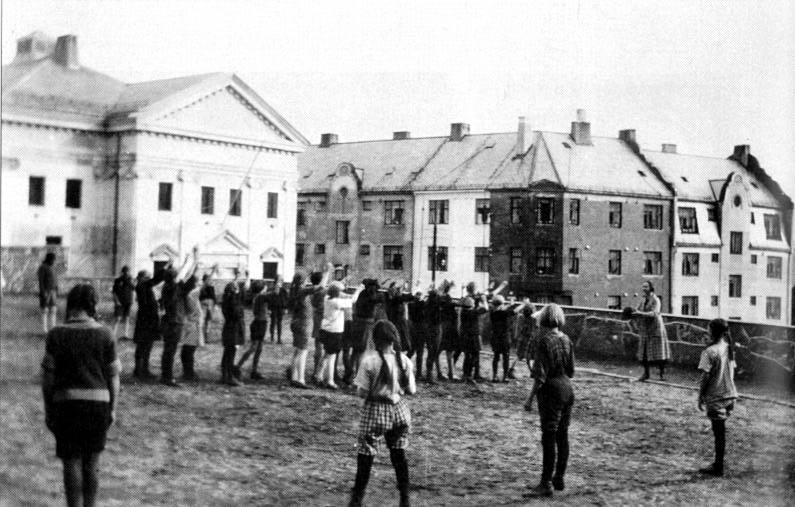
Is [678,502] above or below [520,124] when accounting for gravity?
below

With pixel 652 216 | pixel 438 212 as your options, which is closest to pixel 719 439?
pixel 652 216

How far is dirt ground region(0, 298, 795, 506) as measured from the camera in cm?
385

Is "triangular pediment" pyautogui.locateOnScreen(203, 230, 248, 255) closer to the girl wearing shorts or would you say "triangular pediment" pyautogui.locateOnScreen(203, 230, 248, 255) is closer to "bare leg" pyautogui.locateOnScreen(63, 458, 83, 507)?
the girl wearing shorts

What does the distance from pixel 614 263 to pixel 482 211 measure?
1.33 meters

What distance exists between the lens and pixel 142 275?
13.1 feet

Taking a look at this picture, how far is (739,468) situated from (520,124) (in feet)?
9.41

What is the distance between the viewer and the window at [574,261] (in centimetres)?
638

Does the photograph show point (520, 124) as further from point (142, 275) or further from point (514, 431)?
point (142, 275)

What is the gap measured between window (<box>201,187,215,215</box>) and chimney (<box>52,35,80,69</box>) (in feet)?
3.07

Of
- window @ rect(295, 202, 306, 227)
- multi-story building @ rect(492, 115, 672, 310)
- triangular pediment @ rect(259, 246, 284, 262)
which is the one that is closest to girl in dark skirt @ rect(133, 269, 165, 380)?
triangular pediment @ rect(259, 246, 284, 262)

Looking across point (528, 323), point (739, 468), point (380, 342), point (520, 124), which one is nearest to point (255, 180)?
point (380, 342)

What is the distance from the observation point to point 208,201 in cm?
425

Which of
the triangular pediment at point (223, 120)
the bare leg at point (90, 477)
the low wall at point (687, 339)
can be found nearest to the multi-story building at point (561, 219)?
the low wall at point (687, 339)

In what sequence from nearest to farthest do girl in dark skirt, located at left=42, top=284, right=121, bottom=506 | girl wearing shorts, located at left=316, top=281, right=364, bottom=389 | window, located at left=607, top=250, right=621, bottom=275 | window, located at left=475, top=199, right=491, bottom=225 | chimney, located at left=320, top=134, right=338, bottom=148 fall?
girl in dark skirt, located at left=42, top=284, right=121, bottom=506 → chimney, located at left=320, top=134, right=338, bottom=148 → girl wearing shorts, located at left=316, top=281, right=364, bottom=389 → window, located at left=475, top=199, right=491, bottom=225 → window, located at left=607, top=250, right=621, bottom=275
